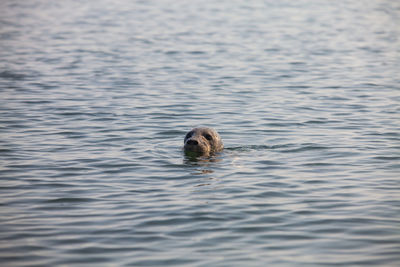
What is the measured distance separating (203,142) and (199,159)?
1.28ft

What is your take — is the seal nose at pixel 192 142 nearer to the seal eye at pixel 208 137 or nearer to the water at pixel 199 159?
the water at pixel 199 159

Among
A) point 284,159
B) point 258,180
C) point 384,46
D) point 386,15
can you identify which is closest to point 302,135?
point 284,159

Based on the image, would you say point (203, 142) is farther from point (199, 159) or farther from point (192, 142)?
point (199, 159)

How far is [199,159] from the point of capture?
1305cm

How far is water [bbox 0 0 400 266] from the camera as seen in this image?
8.73m

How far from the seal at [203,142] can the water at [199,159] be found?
10.7 inches

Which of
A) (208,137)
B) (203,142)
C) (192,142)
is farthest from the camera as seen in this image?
(208,137)

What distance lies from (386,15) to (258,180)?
3543cm

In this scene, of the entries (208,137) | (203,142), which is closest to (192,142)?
(203,142)

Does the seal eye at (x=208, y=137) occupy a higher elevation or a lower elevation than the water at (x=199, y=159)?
higher

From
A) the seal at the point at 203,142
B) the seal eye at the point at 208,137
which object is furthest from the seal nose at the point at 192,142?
the seal eye at the point at 208,137

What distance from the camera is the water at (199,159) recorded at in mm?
8734

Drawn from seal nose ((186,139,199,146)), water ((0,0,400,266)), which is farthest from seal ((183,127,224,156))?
water ((0,0,400,266))

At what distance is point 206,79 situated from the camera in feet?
75.2
